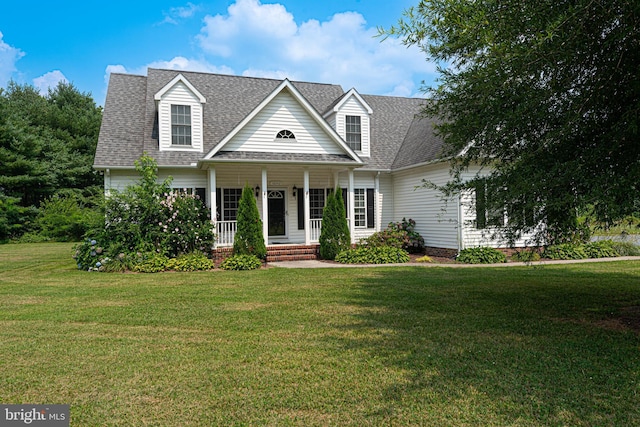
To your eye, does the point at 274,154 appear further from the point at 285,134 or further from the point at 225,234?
the point at 225,234

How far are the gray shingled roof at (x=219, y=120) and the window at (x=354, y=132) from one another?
32.6 inches

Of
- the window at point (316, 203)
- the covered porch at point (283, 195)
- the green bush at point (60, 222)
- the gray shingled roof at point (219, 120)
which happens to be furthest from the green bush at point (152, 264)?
the green bush at point (60, 222)

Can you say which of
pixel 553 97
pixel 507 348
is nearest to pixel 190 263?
pixel 507 348

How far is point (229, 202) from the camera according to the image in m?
16.5

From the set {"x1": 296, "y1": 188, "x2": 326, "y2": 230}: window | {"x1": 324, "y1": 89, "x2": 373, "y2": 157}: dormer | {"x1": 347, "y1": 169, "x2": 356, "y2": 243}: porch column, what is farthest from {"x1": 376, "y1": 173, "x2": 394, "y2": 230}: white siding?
{"x1": 296, "y1": 188, "x2": 326, "y2": 230}: window

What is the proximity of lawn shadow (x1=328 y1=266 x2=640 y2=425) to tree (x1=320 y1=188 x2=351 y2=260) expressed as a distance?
543cm

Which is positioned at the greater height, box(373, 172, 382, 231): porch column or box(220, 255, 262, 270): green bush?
box(373, 172, 382, 231): porch column

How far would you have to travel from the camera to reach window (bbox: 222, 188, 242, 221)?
1642 cm

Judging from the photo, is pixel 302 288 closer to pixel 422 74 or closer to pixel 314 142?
pixel 422 74

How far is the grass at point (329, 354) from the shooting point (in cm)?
351

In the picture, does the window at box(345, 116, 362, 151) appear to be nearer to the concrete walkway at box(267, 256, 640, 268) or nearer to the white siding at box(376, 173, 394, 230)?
the white siding at box(376, 173, 394, 230)

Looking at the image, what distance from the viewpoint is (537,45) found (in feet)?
14.0

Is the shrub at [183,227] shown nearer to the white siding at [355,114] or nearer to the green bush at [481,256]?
the white siding at [355,114]

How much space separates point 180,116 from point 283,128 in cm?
377
